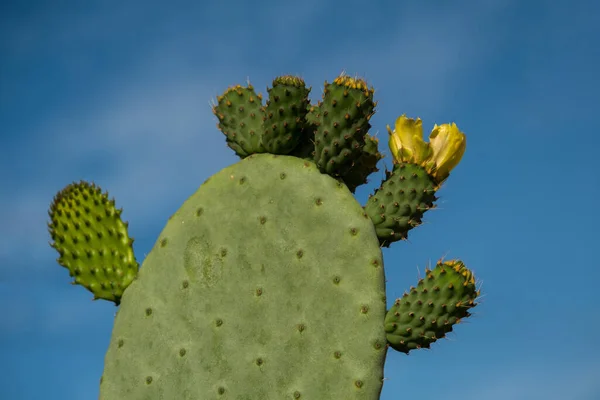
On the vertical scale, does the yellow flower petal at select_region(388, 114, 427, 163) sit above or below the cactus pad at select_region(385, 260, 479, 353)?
above

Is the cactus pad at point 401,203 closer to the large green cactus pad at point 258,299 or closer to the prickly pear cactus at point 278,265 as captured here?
the prickly pear cactus at point 278,265

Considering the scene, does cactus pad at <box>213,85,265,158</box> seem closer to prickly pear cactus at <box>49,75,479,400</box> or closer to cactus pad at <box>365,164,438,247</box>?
prickly pear cactus at <box>49,75,479,400</box>

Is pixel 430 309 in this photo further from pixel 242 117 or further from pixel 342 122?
pixel 242 117

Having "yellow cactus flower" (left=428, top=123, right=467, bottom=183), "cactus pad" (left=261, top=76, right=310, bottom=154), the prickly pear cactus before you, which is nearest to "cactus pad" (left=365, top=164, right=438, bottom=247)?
the prickly pear cactus

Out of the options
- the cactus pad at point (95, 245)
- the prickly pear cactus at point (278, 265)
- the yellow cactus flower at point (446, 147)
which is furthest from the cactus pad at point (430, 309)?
the cactus pad at point (95, 245)

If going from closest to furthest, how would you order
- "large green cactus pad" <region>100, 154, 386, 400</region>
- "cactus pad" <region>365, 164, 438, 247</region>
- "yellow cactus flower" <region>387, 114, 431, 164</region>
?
1. "large green cactus pad" <region>100, 154, 386, 400</region>
2. "cactus pad" <region>365, 164, 438, 247</region>
3. "yellow cactus flower" <region>387, 114, 431, 164</region>

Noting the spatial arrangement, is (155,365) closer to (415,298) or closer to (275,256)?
(275,256)

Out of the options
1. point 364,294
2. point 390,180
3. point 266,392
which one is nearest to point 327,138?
point 390,180
